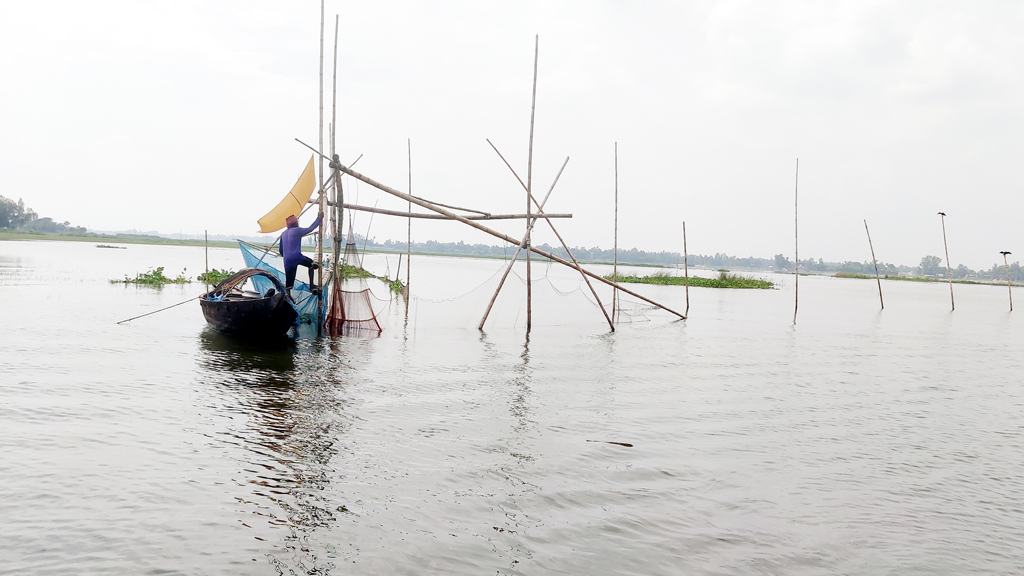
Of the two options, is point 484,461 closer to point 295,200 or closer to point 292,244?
point 292,244

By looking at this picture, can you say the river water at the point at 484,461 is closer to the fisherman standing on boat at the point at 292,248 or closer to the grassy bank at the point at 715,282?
the fisherman standing on boat at the point at 292,248

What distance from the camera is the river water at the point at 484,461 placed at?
422cm

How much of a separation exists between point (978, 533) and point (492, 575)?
12.6 ft

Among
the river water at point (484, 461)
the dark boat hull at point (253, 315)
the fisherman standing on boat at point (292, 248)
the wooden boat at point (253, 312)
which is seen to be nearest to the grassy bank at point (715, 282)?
the fisherman standing on boat at point (292, 248)

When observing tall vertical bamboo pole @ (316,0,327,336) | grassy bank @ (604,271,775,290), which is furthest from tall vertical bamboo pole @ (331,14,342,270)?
grassy bank @ (604,271,775,290)

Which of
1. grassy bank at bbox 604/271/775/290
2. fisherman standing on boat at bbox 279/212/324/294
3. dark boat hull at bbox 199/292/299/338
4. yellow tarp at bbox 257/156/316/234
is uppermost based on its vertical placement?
yellow tarp at bbox 257/156/316/234

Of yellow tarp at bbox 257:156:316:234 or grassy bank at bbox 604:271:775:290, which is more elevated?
yellow tarp at bbox 257:156:316:234

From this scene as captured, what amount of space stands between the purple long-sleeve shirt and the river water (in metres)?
1.67

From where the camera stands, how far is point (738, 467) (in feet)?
20.5

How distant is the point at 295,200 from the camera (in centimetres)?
1438

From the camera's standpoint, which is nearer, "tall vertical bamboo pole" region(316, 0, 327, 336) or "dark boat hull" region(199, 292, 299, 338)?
"dark boat hull" region(199, 292, 299, 338)

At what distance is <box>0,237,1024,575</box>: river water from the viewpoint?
4.22 metres

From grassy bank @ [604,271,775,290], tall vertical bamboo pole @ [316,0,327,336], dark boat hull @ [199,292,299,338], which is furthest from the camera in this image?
grassy bank @ [604,271,775,290]

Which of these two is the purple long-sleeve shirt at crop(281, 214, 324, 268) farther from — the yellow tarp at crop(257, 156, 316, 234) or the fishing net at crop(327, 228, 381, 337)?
the yellow tarp at crop(257, 156, 316, 234)
